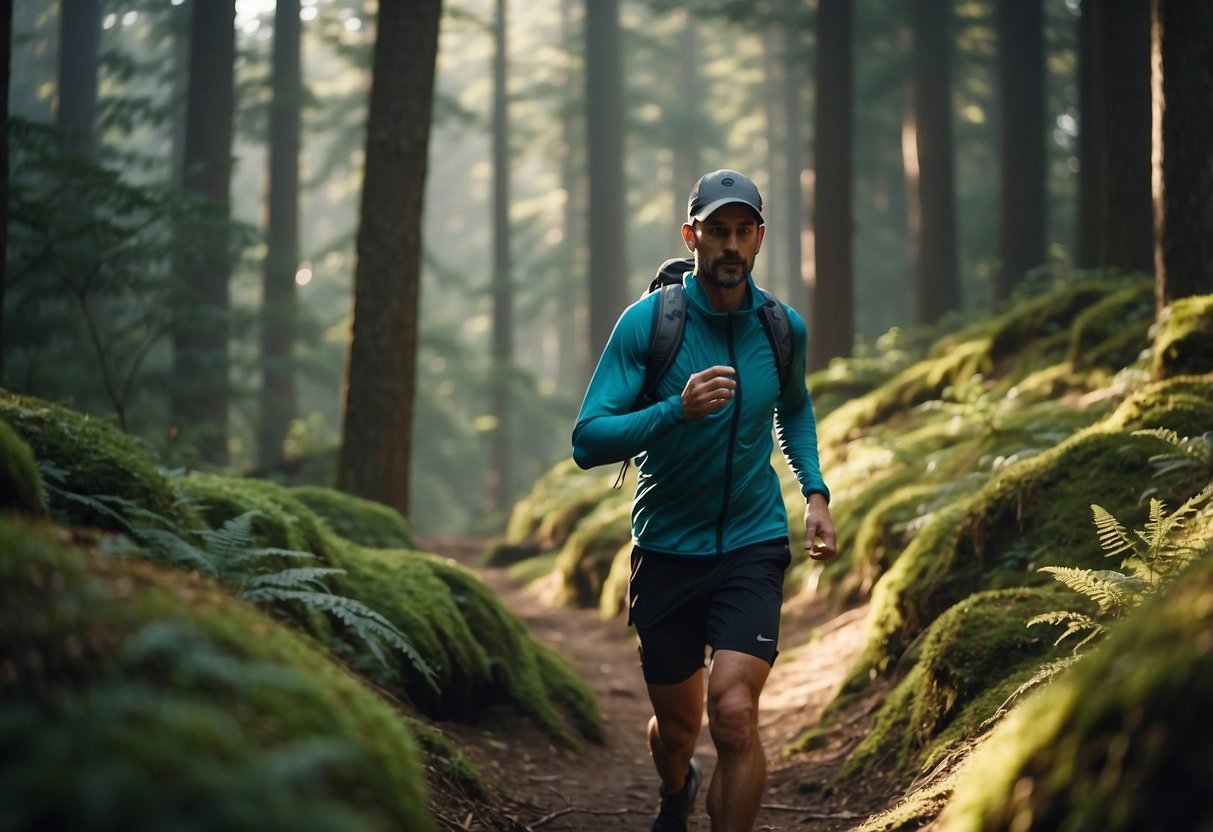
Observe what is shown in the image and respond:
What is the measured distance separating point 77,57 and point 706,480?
2745 centimetres

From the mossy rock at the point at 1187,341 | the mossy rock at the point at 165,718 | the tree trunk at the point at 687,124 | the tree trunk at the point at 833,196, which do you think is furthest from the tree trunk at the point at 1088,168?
the tree trunk at the point at 687,124

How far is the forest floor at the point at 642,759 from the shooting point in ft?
17.4

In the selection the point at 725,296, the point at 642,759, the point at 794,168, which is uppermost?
the point at 794,168

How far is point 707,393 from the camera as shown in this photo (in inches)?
159

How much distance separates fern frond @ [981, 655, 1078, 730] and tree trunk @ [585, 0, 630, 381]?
22.2 metres

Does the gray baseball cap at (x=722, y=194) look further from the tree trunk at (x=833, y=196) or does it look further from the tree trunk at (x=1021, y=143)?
the tree trunk at (x=1021, y=143)

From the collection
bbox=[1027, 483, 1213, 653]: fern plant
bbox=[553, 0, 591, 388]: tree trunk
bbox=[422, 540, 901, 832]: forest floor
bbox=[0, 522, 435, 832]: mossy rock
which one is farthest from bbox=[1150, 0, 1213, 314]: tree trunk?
bbox=[553, 0, 591, 388]: tree trunk

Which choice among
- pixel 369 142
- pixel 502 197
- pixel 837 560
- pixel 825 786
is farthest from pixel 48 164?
pixel 502 197

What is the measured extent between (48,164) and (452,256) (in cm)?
5456

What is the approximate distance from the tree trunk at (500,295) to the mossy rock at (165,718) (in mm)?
29071

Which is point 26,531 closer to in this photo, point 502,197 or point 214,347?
point 214,347

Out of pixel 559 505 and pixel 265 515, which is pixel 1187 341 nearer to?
pixel 265 515

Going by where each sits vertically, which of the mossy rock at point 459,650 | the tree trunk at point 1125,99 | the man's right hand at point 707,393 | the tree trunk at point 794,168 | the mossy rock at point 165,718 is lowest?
the mossy rock at point 459,650

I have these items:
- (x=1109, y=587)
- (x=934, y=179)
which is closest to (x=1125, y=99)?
(x=1109, y=587)
